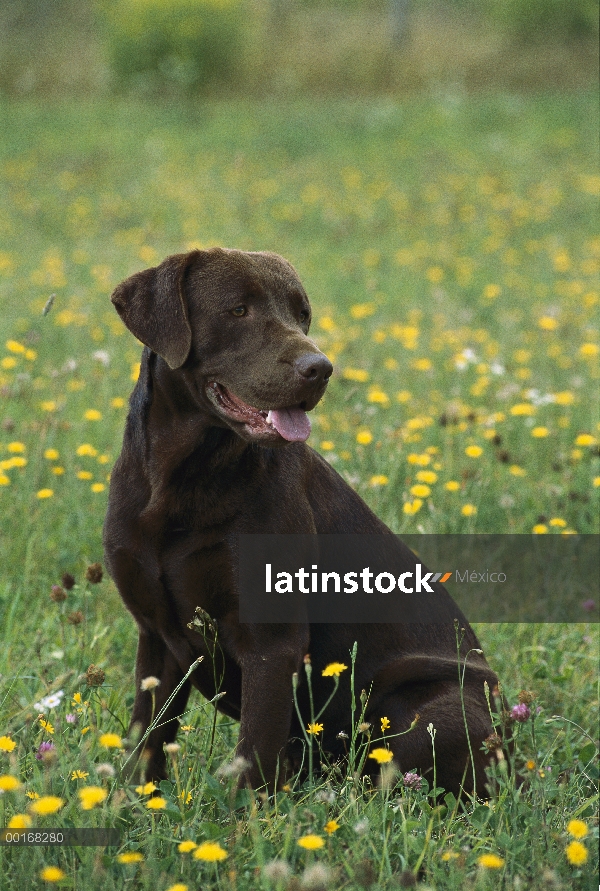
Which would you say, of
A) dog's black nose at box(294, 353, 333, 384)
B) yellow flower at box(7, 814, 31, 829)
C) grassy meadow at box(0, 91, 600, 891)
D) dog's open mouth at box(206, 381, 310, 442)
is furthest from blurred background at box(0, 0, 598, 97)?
yellow flower at box(7, 814, 31, 829)

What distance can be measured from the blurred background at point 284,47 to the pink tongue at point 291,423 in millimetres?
17074

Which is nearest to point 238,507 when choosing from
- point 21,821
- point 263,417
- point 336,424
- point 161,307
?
point 263,417

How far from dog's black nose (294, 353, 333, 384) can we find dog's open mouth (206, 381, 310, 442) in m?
0.10

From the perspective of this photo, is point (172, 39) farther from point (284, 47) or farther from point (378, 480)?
point (378, 480)

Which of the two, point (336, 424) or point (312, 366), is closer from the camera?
point (312, 366)

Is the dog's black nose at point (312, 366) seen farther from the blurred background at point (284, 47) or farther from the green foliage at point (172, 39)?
the green foliage at point (172, 39)

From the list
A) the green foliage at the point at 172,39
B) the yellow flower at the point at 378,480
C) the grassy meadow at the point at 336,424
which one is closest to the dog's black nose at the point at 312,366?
the grassy meadow at the point at 336,424

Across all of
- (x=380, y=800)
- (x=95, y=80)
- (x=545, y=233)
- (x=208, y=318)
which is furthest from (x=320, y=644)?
(x=95, y=80)

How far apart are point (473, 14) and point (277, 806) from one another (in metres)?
30.0

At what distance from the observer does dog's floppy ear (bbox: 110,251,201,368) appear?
258 centimetres

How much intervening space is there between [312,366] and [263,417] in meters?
0.19

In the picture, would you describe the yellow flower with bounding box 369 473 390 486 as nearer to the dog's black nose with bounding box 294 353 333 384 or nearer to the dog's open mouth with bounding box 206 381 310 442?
the dog's open mouth with bounding box 206 381 310 442

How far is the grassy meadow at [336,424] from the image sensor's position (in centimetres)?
214

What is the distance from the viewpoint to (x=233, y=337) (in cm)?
263
